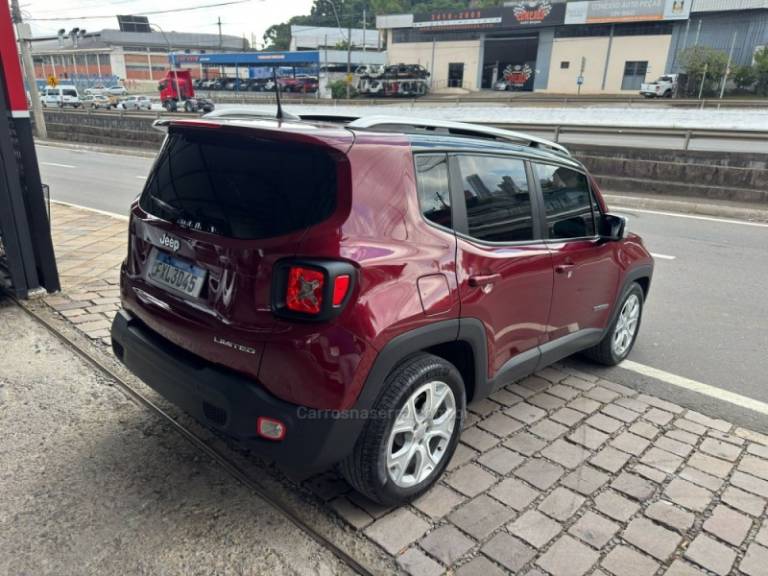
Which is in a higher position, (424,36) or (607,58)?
(424,36)

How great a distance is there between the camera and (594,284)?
12.4 ft

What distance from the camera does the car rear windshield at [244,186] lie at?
231 centimetres

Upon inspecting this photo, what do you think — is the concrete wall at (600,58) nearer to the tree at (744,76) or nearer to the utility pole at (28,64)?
the tree at (744,76)

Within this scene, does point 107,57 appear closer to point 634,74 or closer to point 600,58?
point 600,58

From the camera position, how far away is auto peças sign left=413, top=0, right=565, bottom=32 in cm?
5862

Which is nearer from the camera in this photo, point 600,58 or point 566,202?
point 566,202

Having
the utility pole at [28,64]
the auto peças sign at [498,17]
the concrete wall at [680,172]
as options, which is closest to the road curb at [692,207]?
the concrete wall at [680,172]

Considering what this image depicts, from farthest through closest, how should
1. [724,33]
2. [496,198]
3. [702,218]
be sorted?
1. [724,33]
2. [702,218]
3. [496,198]

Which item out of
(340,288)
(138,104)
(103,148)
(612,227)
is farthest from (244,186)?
(138,104)

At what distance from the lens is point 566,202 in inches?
141

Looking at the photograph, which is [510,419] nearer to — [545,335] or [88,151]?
[545,335]

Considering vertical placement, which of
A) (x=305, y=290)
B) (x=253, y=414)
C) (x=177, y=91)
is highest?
(x=305, y=290)

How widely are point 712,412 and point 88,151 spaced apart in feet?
82.2

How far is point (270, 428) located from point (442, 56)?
70983 millimetres
